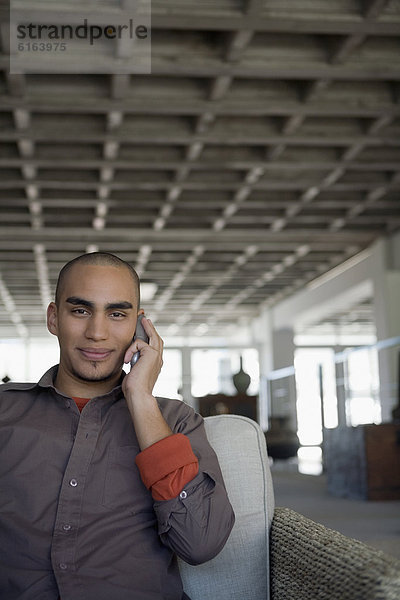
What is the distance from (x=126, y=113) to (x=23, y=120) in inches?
34.3

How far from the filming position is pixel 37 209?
8.71 meters

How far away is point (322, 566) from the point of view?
108 centimetres

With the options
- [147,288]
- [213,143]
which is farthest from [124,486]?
[147,288]

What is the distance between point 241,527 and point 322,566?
0.27 metres

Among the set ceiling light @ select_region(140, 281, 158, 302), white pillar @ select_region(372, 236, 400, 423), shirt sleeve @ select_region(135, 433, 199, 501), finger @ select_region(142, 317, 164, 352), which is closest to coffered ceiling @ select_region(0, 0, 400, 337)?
ceiling light @ select_region(140, 281, 158, 302)

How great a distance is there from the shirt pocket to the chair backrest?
6.3 inches

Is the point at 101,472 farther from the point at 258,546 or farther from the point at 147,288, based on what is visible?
the point at 147,288

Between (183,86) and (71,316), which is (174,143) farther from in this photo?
(71,316)

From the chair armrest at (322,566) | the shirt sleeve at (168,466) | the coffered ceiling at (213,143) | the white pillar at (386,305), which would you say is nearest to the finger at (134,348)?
the shirt sleeve at (168,466)

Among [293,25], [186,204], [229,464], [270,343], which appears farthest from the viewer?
[270,343]

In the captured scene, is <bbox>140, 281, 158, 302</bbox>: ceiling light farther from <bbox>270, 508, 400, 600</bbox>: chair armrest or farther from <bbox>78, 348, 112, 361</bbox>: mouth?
<bbox>270, 508, 400, 600</bbox>: chair armrest

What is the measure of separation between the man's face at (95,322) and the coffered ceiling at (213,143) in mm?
3453

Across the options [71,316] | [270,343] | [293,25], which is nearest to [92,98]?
[293,25]

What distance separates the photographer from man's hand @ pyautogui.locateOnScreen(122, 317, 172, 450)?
1.28m
